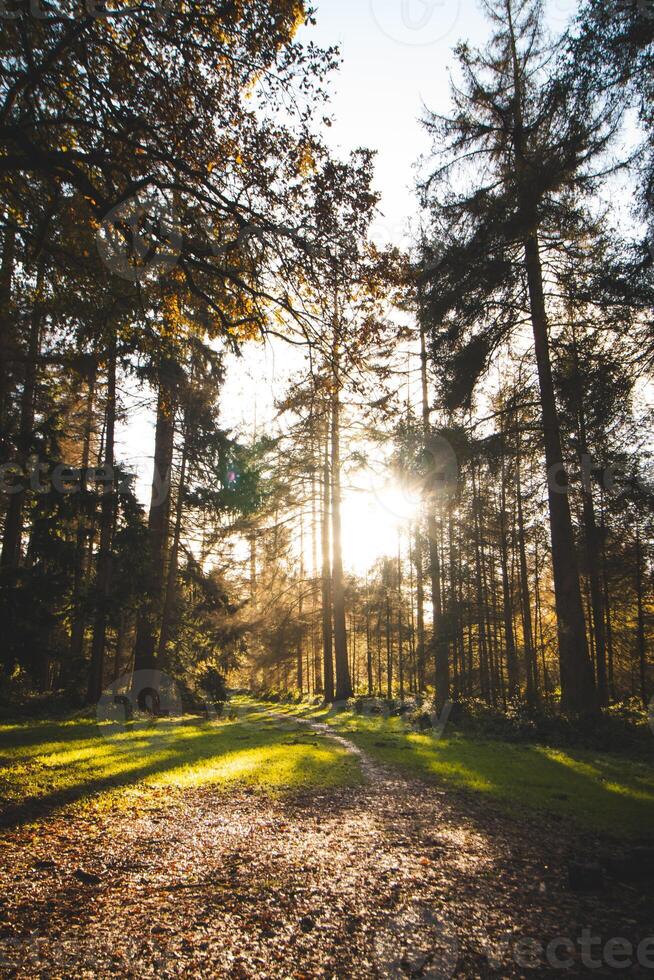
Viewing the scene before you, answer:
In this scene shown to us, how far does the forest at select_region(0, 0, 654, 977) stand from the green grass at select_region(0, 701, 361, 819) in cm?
11

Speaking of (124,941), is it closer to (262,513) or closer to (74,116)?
(74,116)

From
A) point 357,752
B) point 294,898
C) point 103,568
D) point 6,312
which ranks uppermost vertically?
point 6,312

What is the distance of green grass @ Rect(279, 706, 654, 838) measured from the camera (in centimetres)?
578

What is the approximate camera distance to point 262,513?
66.1 feet

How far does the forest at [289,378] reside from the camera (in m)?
5.94

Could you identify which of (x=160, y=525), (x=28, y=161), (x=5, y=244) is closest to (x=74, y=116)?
(x=28, y=161)

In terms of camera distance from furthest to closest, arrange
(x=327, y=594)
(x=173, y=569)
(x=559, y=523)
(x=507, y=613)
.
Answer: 1. (x=327, y=594)
2. (x=507, y=613)
3. (x=173, y=569)
4. (x=559, y=523)

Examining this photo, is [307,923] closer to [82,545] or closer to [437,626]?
[82,545]

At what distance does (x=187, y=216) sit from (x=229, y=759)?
886 centimetres

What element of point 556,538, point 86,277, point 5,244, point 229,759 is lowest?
point 229,759

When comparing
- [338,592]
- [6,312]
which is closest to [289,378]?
[6,312]

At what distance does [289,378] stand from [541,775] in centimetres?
722

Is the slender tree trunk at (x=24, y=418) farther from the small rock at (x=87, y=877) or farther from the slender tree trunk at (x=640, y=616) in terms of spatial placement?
the slender tree trunk at (x=640, y=616)

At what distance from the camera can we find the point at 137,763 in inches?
328
